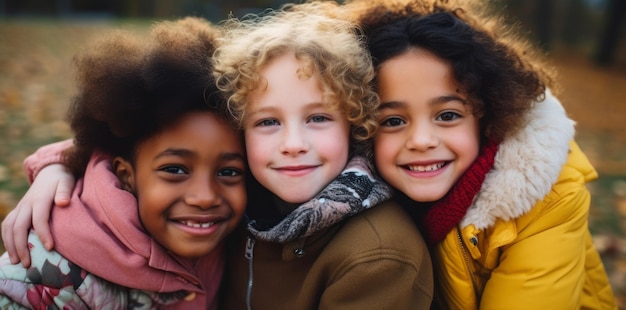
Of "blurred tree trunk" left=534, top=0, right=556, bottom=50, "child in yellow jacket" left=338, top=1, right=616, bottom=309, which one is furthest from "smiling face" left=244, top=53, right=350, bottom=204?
"blurred tree trunk" left=534, top=0, right=556, bottom=50

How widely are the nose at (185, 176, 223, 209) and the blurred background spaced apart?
770mm

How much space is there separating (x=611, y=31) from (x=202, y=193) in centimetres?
1561

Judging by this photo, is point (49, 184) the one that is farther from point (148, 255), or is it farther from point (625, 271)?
point (625, 271)

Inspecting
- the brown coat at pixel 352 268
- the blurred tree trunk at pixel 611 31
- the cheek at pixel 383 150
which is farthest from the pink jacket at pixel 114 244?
the blurred tree trunk at pixel 611 31

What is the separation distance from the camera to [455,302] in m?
2.08

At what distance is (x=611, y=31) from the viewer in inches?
581

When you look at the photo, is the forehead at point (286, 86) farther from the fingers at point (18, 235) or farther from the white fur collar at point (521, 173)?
the fingers at point (18, 235)

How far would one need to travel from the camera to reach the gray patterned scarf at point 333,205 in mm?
1801

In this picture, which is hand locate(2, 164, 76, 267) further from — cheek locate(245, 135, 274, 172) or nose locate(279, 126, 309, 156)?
nose locate(279, 126, 309, 156)

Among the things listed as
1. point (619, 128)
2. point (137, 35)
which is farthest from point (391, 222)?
point (619, 128)

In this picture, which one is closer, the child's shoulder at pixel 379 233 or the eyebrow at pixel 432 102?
the child's shoulder at pixel 379 233

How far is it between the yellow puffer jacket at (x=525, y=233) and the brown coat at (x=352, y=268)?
0.71 feet

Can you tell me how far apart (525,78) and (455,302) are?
2.85ft

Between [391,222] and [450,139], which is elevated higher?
[450,139]
